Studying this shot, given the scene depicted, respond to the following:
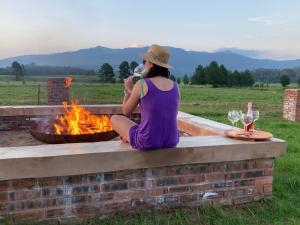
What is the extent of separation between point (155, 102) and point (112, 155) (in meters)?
0.61

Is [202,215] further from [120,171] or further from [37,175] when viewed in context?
[37,175]

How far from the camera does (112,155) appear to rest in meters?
3.13

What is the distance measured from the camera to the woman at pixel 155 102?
3.11 meters

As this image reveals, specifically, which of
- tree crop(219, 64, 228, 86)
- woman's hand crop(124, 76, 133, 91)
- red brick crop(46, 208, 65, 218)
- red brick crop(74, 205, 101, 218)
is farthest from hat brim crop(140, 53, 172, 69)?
tree crop(219, 64, 228, 86)

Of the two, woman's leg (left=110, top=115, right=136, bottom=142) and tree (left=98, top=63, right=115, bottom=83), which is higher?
tree (left=98, top=63, right=115, bottom=83)

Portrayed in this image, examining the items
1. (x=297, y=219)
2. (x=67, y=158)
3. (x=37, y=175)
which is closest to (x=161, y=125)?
(x=67, y=158)

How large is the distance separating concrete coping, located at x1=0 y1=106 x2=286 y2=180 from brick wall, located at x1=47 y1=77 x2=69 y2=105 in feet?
24.6

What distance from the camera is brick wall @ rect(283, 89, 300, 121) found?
11.7m

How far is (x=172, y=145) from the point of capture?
336 cm

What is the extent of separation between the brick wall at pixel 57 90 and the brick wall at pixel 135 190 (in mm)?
7800

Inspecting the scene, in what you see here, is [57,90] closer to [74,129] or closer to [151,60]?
[74,129]

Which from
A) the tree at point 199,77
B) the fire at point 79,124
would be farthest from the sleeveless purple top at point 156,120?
the tree at point 199,77

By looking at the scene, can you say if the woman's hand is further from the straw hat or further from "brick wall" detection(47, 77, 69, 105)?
"brick wall" detection(47, 77, 69, 105)

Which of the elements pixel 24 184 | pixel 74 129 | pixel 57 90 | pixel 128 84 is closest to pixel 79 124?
pixel 74 129
